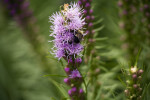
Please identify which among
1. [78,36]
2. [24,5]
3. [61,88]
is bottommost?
[61,88]

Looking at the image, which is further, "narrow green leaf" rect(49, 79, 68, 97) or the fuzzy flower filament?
"narrow green leaf" rect(49, 79, 68, 97)

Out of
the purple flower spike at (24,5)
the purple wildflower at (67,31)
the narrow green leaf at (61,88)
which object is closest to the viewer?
the purple wildflower at (67,31)

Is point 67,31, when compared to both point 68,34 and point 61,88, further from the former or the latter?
point 61,88

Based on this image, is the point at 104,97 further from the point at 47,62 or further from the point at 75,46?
the point at 47,62

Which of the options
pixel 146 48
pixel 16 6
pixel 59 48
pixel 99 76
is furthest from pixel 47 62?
pixel 59 48

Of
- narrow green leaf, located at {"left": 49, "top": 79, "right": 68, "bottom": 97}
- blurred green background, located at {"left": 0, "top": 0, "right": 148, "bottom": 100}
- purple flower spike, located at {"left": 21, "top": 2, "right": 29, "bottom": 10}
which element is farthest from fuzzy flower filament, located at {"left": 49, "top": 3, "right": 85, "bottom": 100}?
purple flower spike, located at {"left": 21, "top": 2, "right": 29, "bottom": 10}

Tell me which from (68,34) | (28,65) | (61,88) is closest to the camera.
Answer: (68,34)

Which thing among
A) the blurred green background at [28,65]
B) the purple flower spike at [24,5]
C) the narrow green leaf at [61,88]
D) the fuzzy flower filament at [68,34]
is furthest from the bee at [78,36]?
the purple flower spike at [24,5]

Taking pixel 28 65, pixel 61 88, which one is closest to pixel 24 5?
pixel 28 65

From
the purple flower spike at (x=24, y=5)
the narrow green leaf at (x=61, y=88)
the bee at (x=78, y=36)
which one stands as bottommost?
the narrow green leaf at (x=61, y=88)

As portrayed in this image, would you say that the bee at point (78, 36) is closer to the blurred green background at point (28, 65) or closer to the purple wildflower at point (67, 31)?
the purple wildflower at point (67, 31)

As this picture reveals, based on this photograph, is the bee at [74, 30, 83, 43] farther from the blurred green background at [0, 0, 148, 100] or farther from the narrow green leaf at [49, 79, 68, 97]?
the blurred green background at [0, 0, 148, 100]
